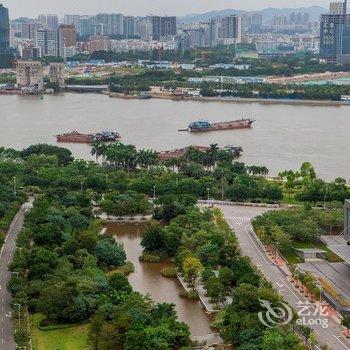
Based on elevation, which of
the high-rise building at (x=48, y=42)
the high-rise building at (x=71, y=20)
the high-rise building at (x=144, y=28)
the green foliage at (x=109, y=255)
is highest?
the high-rise building at (x=71, y=20)

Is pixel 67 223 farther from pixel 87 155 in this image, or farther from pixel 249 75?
pixel 249 75

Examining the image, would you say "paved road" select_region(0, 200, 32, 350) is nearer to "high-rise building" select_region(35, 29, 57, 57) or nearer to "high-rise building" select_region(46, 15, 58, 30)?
"high-rise building" select_region(35, 29, 57, 57)

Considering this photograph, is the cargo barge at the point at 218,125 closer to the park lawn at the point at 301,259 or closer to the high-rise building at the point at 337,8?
the park lawn at the point at 301,259

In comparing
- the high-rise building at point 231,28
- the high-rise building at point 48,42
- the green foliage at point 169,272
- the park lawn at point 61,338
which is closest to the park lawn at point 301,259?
the green foliage at point 169,272

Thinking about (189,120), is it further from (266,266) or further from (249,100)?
(266,266)

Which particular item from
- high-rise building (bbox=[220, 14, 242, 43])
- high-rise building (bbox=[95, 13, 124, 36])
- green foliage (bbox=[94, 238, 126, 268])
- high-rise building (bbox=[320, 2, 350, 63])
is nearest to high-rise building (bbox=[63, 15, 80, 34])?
high-rise building (bbox=[95, 13, 124, 36])

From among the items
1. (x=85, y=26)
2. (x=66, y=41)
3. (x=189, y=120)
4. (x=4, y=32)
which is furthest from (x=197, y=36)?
(x=189, y=120)
